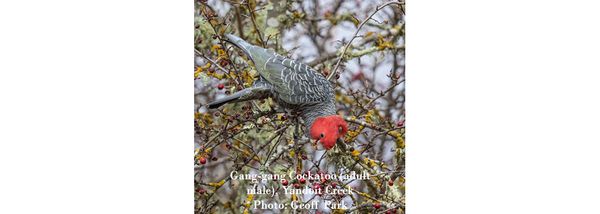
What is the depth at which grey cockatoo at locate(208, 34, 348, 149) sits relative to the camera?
3227mm

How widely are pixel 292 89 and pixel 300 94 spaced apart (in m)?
0.04

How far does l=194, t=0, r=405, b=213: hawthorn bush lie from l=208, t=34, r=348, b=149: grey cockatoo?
0.18ft

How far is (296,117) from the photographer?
3285mm

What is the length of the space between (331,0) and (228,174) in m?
0.80

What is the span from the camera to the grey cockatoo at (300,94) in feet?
10.6

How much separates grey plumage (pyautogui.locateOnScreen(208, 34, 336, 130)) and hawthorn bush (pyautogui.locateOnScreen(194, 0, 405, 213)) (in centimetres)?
7

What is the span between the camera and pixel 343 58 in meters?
3.41

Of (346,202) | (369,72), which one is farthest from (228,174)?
(369,72)

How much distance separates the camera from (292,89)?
322 centimetres

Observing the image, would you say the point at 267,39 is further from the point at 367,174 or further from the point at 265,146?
the point at 367,174

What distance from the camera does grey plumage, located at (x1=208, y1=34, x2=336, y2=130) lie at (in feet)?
10.6

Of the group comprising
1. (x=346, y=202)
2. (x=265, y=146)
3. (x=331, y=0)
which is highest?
(x=331, y=0)

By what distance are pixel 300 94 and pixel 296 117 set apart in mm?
107

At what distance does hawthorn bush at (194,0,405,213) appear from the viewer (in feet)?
10.7
